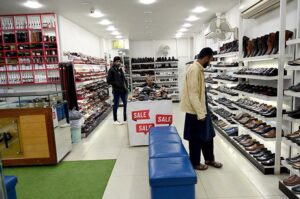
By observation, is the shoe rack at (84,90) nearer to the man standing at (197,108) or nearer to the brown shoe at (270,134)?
the man standing at (197,108)

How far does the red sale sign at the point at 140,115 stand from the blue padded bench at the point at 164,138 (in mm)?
1059

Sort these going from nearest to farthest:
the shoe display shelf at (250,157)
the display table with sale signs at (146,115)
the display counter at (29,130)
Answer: the shoe display shelf at (250,157)
the display counter at (29,130)
the display table with sale signs at (146,115)

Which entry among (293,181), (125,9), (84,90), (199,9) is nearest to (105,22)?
(125,9)

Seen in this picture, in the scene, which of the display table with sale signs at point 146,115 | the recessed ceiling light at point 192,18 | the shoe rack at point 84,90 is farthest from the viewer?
the recessed ceiling light at point 192,18

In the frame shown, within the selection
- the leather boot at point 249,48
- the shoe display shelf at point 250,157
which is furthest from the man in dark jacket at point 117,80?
the leather boot at point 249,48

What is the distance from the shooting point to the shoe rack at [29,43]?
19.1 ft

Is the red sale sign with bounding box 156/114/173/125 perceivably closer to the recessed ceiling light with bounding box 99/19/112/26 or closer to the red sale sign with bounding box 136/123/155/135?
the red sale sign with bounding box 136/123/155/135

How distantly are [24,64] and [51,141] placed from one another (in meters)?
3.14

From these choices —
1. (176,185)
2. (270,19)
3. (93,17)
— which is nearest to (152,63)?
(93,17)

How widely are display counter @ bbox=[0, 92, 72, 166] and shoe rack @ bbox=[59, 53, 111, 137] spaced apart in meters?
1.61

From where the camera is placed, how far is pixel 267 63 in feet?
13.2

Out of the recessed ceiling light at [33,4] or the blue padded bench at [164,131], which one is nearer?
the blue padded bench at [164,131]

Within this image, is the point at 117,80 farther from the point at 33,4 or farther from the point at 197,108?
the point at 197,108

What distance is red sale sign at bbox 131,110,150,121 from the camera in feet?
14.8
